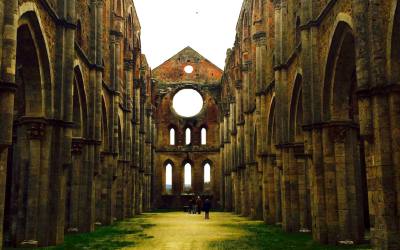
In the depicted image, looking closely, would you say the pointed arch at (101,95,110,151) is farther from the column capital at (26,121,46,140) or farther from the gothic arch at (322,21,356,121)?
the gothic arch at (322,21,356,121)

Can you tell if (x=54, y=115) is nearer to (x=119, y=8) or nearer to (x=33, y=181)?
(x=33, y=181)

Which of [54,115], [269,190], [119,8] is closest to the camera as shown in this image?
[54,115]

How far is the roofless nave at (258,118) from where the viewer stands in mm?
11172

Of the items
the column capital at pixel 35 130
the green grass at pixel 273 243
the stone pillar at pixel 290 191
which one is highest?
the column capital at pixel 35 130

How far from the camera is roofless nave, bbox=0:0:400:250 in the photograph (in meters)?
11.2

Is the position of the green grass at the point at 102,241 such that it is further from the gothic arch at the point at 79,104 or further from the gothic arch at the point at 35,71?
the gothic arch at the point at 79,104

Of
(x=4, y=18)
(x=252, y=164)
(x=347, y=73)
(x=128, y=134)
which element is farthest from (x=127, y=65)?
(x=4, y=18)

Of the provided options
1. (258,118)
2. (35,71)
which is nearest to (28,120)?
(35,71)

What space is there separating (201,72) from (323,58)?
39.9 metres

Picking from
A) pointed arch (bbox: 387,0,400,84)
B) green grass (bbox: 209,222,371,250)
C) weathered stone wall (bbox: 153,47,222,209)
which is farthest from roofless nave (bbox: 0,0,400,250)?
weathered stone wall (bbox: 153,47,222,209)

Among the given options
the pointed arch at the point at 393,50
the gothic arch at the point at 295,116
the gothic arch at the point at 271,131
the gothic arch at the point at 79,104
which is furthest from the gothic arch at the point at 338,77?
the gothic arch at the point at 271,131

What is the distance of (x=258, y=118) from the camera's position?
2758 centimetres

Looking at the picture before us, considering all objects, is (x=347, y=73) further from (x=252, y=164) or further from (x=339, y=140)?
(x=252, y=164)

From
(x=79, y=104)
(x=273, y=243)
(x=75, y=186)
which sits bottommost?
(x=273, y=243)
